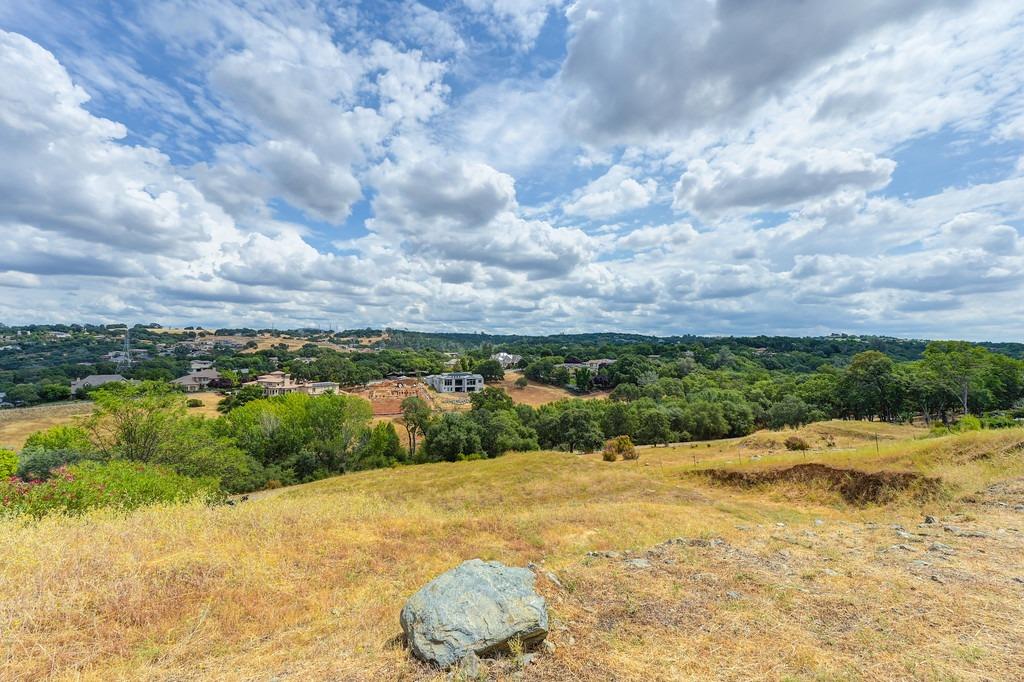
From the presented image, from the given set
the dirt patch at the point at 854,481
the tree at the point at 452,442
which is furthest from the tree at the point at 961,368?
the tree at the point at 452,442

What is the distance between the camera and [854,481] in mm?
17859

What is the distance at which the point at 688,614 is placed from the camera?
657 cm

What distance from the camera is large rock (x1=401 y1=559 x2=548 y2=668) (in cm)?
518

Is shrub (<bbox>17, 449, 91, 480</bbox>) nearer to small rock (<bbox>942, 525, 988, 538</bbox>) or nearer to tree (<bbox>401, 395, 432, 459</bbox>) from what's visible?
tree (<bbox>401, 395, 432, 459</bbox>)

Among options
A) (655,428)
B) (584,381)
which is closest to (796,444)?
(655,428)

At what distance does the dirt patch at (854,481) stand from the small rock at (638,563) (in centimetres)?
1381

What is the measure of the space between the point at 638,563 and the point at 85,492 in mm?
16265

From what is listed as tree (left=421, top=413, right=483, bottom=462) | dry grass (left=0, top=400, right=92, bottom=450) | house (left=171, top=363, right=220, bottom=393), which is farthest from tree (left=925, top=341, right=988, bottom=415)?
house (left=171, top=363, right=220, bottom=393)

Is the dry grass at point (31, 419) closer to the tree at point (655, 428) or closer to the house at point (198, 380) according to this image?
the house at point (198, 380)

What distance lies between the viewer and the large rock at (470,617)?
5.18 metres

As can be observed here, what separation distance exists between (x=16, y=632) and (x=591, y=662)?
728 cm

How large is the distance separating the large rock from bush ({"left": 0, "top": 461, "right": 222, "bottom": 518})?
11665mm

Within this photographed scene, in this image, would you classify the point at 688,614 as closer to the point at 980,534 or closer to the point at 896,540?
the point at 896,540

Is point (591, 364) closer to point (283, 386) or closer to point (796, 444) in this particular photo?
point (283, 386)
